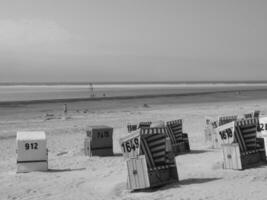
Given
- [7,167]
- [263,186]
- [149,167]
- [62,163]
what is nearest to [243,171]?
[263,186]

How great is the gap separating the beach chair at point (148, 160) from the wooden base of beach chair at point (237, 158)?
1.78 meters

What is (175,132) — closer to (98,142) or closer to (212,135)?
(212,135)

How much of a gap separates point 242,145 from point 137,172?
361 centimetres

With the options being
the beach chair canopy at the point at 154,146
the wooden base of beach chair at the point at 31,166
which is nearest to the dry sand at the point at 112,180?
the wooden base of beach chair at the point at 31,166

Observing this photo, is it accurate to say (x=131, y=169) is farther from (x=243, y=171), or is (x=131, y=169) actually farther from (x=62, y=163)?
(x=62, y=163)

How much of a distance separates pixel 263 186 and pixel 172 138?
6969 mm

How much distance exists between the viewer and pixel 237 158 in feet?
39.2

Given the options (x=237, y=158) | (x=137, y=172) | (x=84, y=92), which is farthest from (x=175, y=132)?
(x=84, y=92)

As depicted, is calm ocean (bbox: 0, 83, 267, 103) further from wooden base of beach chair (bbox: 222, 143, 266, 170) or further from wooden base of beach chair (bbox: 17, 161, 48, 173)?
wooden base of beach chair (bbox: 222, 143, 266, 170)

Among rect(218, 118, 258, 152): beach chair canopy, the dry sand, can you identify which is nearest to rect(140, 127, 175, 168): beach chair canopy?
the dry sand

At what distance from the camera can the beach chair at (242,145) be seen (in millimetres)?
12062

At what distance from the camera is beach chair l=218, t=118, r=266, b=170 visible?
1206 centimetres

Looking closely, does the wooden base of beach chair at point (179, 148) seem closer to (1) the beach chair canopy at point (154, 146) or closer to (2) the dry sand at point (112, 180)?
(2) the dry sand at point (112, 180)

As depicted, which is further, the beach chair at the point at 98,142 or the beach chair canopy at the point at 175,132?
the beach chair at the point at 98,142
